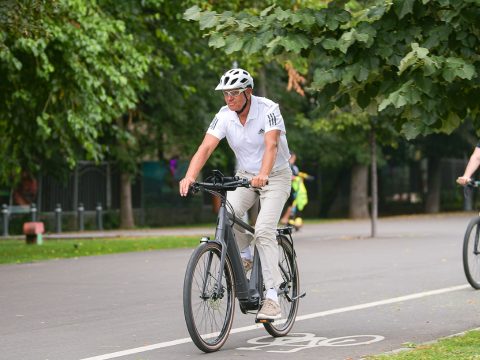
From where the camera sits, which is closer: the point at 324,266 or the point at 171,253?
the point at 324,266

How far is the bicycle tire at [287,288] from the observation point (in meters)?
9.01

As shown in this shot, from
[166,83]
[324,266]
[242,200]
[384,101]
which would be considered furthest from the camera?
[166,83]

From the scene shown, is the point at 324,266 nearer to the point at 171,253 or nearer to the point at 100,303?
the point at 171,253

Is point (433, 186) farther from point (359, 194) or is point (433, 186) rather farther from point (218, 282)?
point (218, 282)

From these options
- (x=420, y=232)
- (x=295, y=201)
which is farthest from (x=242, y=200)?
(x=420, y=232)

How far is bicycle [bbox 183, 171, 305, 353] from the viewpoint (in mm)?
7855

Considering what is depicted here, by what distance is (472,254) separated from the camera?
12703 mm

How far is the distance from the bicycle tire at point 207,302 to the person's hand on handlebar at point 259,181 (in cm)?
49

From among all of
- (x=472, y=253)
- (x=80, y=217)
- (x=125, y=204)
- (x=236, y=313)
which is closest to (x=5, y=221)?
(x=80, y=217)

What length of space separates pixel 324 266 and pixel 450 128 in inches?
319

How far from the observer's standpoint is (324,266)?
16188 mm

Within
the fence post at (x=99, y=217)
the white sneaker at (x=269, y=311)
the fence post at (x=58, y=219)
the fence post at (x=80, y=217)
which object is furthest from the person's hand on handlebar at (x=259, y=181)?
the fence post at (x=99, y=217)

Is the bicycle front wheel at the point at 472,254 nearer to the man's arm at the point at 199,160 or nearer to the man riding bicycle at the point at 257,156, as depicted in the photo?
the man riding bicycle at the point at 257,156

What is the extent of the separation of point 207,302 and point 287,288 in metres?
1.28
